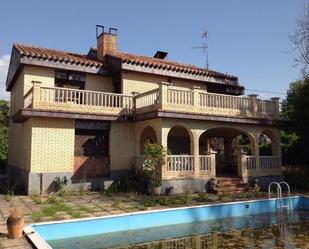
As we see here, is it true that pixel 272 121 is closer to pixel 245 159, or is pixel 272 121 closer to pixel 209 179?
pixel 245 159

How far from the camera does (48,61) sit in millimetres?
18484

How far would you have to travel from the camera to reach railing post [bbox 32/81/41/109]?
16.2 meters

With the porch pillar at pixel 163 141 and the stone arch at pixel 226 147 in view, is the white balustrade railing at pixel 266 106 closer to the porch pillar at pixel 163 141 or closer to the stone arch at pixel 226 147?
the stone arch at pixel 226 147

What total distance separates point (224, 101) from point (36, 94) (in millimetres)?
9856

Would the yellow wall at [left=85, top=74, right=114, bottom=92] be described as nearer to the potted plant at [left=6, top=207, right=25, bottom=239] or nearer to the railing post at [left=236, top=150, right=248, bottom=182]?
the railing post at [left=236, top=150, right=248, bottom=182]

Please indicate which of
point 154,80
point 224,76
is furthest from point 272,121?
point 154,80

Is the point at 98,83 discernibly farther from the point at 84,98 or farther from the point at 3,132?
the point at 3,132

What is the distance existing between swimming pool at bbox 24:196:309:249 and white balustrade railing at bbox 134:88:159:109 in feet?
22.0

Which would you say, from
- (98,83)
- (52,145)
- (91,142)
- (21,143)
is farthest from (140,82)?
(21,143)

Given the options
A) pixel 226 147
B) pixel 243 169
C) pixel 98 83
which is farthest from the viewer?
pixel 226 147

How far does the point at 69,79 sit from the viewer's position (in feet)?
63.3

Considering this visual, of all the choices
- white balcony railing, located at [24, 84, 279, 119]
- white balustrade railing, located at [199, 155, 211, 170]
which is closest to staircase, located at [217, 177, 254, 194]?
white balustrade railing, located at [199, 155, 211, 170]

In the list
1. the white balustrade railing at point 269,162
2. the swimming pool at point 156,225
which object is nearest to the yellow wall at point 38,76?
the swimming pool at point 156,225

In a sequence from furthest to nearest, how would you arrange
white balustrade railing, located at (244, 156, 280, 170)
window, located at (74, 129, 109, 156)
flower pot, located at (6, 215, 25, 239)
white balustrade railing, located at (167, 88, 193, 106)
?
white balustrade railing, located at (244, 156, 280, 170)
window, located at (74, 129, 109, 156)
white balustrade railing, located at (167, 88, 193, 106)
flower pot, located at (6, 215, 25, 239)
